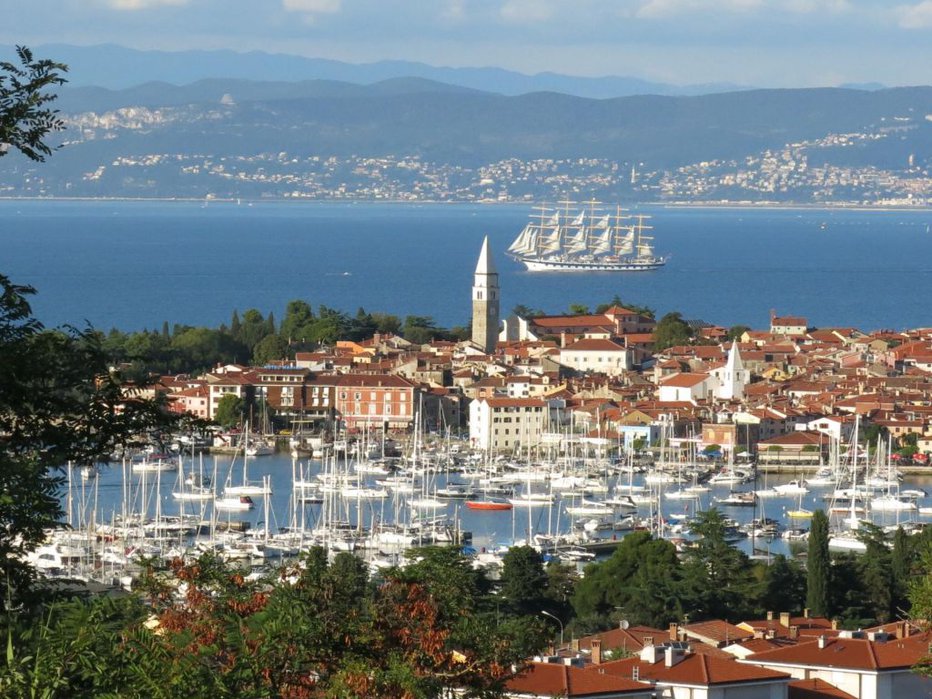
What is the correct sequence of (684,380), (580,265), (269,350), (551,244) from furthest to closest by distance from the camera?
(551,244) → (580,265) → (269,350) → (684,380)

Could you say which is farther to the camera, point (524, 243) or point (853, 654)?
point (524, 243)

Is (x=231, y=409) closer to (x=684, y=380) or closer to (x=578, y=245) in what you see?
(x=684, y=380)

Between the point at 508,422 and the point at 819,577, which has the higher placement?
the point at 819,577

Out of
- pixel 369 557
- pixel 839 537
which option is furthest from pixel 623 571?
pixel 839 537

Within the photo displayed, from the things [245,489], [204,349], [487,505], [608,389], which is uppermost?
[204,349]

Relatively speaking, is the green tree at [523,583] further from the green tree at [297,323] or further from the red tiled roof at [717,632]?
the green tree at [297,323]

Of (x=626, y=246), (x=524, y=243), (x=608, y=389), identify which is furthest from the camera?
(x=524, y=243)

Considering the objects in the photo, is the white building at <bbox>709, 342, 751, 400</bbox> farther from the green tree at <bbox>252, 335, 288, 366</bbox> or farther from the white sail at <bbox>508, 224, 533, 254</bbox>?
the white sail at <bbox>508, 224, 533, 254</bbox>

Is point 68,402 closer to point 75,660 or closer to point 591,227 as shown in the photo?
point 75,660

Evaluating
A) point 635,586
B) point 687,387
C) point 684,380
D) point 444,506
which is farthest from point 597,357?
point 635,586
